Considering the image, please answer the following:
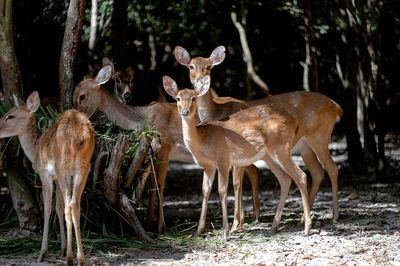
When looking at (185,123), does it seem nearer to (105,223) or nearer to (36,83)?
(105,223)

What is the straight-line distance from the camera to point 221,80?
59.8ft

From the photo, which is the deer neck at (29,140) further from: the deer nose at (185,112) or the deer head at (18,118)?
the deer nose at (185,112)

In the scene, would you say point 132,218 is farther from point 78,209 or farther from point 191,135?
point 78,209

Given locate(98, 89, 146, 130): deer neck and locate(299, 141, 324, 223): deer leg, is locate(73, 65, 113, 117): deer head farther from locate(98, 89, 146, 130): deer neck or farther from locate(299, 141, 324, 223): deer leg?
locate(299, 141, 324, 223): deer leg

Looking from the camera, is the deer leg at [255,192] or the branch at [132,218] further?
the deer leg at [255,192]

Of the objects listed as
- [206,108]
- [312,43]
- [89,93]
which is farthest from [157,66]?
[89,93]

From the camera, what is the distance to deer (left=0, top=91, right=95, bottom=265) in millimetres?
7422

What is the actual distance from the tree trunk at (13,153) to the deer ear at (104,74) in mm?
898

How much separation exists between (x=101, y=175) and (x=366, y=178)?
568 centimetres

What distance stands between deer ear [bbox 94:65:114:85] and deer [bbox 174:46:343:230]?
3.36 feet

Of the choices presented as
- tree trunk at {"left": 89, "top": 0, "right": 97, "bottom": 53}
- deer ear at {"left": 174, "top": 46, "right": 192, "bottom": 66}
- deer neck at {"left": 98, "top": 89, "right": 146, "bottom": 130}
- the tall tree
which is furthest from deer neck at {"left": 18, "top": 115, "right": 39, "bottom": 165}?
the tall tree

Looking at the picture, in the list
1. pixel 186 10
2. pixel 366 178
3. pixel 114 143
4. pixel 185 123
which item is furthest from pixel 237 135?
pixel 186 10

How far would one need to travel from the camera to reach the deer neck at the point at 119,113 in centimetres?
984

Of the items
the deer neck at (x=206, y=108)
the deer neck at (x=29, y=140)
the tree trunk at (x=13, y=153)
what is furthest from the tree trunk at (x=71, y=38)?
the deer neck at (x=206, y=108)
